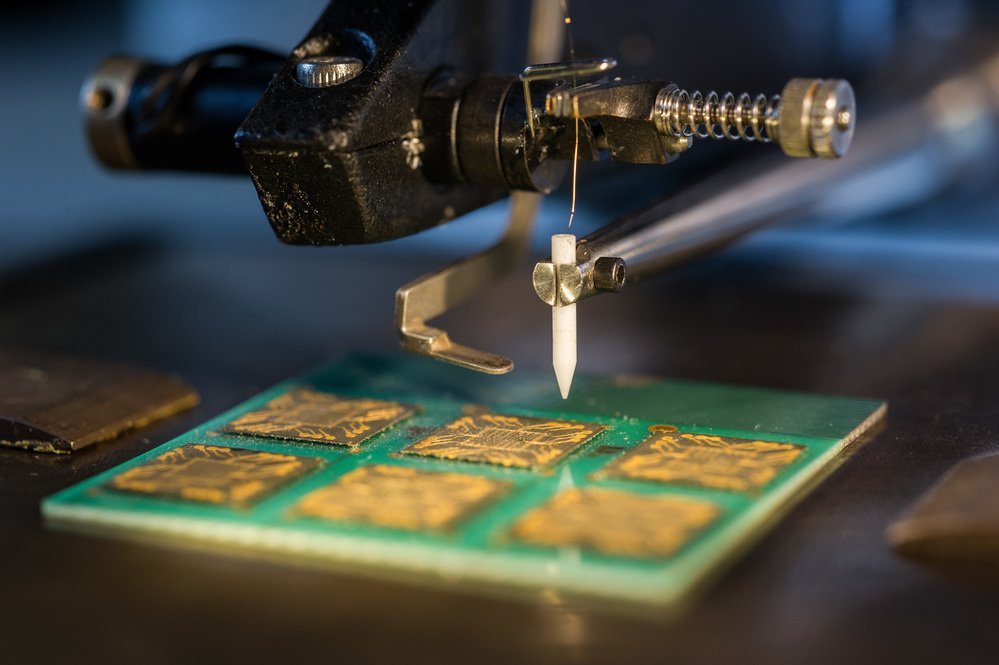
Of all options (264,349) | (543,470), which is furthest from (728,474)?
(264,349)

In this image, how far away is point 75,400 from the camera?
91 cm

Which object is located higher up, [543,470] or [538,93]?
[538,93]

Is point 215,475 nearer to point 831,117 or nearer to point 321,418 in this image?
point 321,418

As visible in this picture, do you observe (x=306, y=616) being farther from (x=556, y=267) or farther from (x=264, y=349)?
(x=264, y=349)

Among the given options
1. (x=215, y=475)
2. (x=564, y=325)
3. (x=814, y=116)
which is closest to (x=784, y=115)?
(x=814, y=116)

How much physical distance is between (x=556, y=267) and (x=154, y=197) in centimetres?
112

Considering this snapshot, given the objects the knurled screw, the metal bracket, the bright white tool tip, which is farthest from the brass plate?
the knurled screw

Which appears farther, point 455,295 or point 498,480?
point 455,295

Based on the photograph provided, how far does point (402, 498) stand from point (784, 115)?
12.1 inches

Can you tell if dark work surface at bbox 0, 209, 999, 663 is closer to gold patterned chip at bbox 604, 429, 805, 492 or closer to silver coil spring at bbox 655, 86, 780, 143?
gold patterned chip at bbox 604, 429, 805, 492

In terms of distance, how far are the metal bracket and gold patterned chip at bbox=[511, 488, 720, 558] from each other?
14cm

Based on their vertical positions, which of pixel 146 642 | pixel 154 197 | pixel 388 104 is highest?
pixel 388 104

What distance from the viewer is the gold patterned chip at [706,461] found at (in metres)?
0.72

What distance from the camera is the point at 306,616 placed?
61cm
